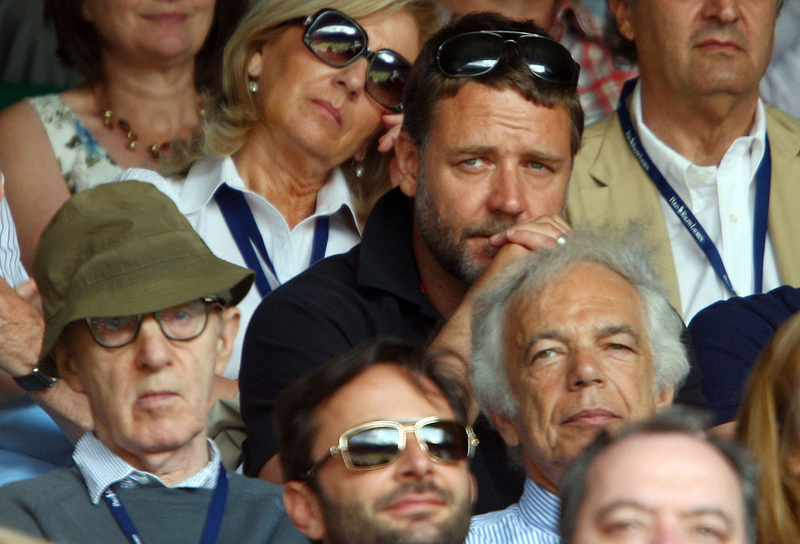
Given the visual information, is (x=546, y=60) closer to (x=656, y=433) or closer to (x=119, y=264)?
(x=119, y=264)

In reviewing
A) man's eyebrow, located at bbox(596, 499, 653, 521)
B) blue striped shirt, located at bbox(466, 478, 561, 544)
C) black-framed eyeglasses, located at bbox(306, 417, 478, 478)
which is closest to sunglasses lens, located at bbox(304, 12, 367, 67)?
blue striped shirt, located at bbox(466, 478, 561, 544)

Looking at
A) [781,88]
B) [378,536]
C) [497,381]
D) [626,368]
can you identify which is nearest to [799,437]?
[626,368]

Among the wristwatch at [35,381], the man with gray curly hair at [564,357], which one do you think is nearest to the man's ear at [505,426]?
the man with gray curly hair at [564,357]

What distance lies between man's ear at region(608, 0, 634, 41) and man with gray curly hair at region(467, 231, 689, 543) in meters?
1.22

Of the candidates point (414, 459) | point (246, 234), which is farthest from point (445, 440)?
point (246, 234)

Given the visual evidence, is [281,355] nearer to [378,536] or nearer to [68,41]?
[378,536]

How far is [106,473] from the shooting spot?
97.3 inches

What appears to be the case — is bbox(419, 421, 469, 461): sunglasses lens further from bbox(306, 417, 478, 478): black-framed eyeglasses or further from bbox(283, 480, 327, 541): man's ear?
bbox(283, 480, 327, 541): man's ear

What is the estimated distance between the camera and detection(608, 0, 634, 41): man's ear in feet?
12.9

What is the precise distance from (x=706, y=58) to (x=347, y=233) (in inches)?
42.2

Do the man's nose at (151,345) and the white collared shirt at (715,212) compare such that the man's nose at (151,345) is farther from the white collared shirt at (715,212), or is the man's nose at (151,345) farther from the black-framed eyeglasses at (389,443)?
the white collared shirt at (715,212)

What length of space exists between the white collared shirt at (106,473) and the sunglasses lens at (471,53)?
1224 mm

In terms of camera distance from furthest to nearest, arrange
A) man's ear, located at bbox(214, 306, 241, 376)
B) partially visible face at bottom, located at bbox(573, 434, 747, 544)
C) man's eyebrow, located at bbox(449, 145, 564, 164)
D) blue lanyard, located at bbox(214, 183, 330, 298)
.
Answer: blue lanyard, located at bbox(214, 183, 330, 298), man's eyebrow, located at bbox(449, 145, 564, 164), man's ear, located at bbox(214, 306, 241, 376), partially visible face at bottom, located at bbox(573, 434, 747, 544)

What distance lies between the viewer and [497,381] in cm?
279
